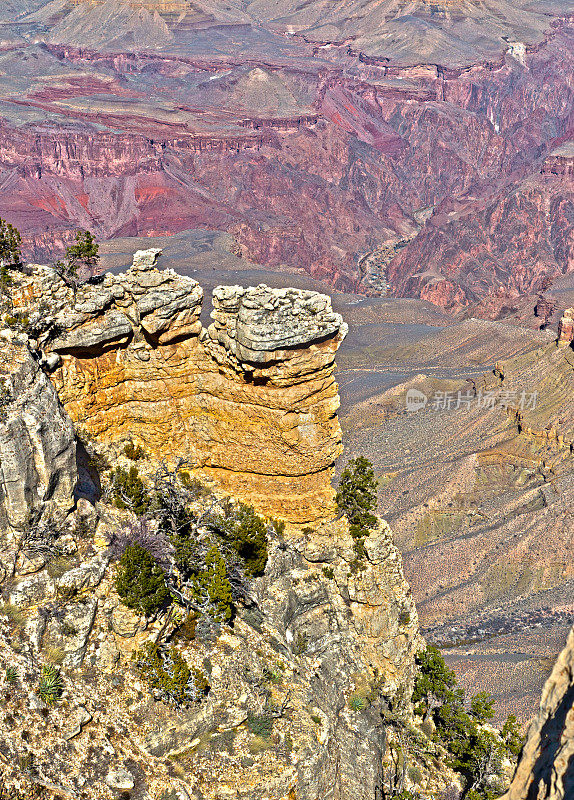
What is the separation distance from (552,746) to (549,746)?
0.15 m

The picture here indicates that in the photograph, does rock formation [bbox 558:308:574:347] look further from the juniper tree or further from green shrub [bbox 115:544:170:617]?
green shrub [bbox 115:544:170:617]

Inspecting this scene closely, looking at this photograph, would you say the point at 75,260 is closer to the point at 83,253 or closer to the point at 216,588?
the point at 83,253

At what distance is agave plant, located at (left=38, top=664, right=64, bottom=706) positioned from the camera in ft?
63.5

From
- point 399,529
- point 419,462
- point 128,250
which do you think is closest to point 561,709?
point 399,529

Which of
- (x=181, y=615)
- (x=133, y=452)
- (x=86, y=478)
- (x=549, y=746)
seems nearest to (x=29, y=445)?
(x=86, y=478)

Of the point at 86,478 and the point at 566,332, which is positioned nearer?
the point at 86,478

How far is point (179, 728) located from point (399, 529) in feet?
184

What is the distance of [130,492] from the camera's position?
26297 millimetres

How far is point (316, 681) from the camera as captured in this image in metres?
26.6

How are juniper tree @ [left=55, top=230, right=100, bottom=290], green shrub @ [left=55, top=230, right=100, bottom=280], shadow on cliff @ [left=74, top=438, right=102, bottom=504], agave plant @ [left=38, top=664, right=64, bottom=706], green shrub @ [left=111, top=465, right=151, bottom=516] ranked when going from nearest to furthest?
1. agave plant @ [left=38, top=664, right=64, bottom=706]
2. shadow on cliff @ [left=74, top=438, right=102, bottom=504]
3. green shrub @ [left=111, top=465, right=151, bottom=516]
4. juniper tree @ [left=55, top=230, right=100, bottom=290]
5. green shrub @ [left=55, top=230, right=100, bottom=280]

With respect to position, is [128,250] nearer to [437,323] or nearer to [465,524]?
[437,323]

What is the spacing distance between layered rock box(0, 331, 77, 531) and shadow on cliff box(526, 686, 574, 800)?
15.1 metres

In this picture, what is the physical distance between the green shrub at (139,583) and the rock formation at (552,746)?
12263mm

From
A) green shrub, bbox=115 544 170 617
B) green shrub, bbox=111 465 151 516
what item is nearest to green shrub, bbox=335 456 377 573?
green shrub, bbox=111 465 151 516
